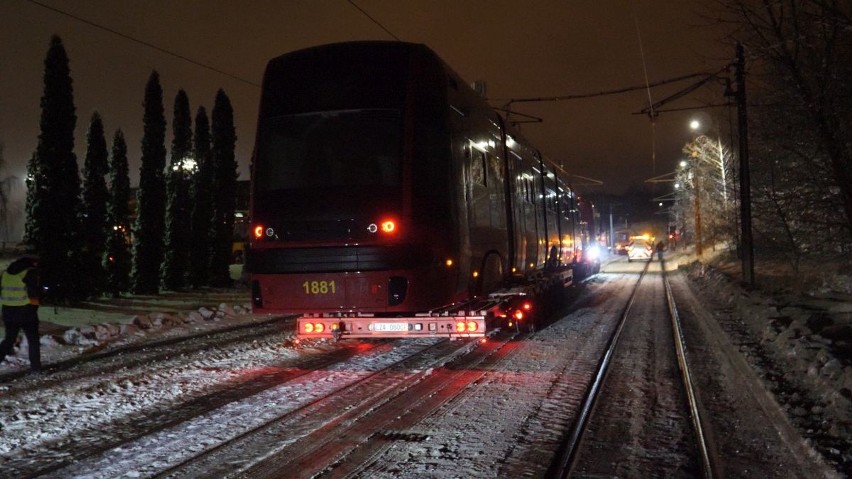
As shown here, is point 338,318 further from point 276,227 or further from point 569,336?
point 569,336

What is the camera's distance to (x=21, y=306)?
10.0m

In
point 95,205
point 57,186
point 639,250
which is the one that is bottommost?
point 639,250

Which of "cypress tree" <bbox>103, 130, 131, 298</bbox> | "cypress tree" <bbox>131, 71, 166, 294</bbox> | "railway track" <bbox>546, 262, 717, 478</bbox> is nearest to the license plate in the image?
"railway track" <bbox>546, 262, 717, 478</bbox>

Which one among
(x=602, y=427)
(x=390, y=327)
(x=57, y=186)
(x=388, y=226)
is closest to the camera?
(x=602, y=427)

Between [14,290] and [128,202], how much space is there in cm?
1735

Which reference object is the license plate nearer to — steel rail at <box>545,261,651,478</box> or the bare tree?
steel rail at <box>545,261,651,478</box>

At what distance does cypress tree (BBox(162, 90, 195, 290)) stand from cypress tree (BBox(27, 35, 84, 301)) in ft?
16.4

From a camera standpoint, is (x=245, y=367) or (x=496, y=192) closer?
(x=245, y=367)

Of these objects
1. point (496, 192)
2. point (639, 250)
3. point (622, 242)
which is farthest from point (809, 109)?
point (622, 242)

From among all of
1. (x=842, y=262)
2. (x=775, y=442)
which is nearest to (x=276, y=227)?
(x=775, y=442)

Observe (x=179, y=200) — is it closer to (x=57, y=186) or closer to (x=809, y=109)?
(x=57, y=186)

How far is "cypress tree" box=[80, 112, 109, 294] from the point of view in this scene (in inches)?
917

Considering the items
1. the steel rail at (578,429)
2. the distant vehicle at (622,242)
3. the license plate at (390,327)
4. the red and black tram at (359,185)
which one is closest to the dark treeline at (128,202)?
the red and black tram at (359,185)

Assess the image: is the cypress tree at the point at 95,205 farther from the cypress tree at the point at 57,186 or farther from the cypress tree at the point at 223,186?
the cypress tree at the point at 223,186
